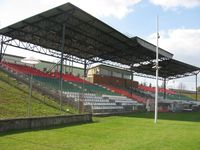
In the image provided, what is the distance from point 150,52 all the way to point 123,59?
5778mm

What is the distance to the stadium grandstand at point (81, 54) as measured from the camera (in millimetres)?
26609

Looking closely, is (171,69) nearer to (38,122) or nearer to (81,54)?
(81,54)

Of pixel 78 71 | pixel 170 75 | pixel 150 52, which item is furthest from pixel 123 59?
pixel 170 75

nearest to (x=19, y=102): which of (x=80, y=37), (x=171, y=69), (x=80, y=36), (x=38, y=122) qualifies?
(x=38, y=122)

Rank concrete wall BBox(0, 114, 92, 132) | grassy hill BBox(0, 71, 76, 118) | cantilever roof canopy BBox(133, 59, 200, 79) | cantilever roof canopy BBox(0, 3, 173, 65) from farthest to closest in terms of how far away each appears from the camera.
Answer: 1. cantilever roof canopy BBox(133, 59, 200, 79)
2. cantilever roof canopy BBox(0, 3, 173, 65)
3. grassy hill BBox(0, 71, 76, 118)
4. concrete wall BBox(0, 114, 92, 132)

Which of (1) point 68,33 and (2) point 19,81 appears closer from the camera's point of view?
(2) point 19,81

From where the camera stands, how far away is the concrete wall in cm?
1337

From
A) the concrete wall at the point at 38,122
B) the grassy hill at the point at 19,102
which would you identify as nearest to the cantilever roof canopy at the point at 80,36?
the grassy hill at the point at 19,102

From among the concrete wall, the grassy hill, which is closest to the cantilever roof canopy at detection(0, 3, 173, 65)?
the grassy hill

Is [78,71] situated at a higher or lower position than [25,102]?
higher

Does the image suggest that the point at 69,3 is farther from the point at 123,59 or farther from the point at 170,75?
the point at 170,75

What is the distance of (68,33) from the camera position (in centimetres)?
3192

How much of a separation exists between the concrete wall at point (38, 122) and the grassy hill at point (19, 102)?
1.69 meters

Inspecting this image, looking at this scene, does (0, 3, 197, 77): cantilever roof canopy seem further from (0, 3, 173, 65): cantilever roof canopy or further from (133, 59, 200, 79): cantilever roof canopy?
(133, 59, 200, 79): cantilever roof canopy
